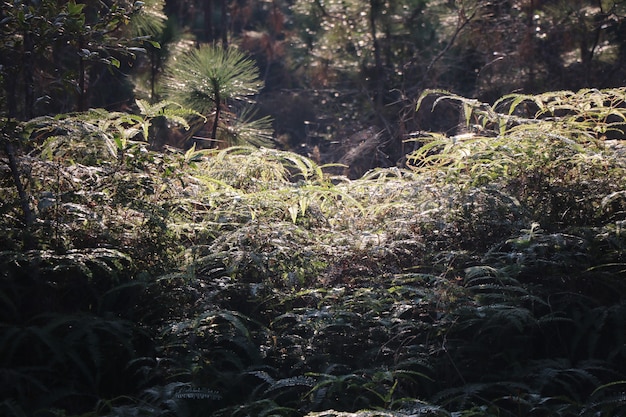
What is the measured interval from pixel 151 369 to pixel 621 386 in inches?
62.7

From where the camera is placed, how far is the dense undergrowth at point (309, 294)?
2377 mm

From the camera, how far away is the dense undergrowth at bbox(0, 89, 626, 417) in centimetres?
238

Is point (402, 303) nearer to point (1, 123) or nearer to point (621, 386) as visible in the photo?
point (621, 386)

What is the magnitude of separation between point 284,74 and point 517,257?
42.6 feet

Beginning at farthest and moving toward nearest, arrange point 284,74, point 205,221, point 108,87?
point 284,74
point 108,87
point 205,221

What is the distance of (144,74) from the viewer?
261 inches

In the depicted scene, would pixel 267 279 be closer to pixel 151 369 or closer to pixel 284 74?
pixel 151 369

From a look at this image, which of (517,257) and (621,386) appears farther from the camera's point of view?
(517,257)

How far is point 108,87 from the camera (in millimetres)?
7379

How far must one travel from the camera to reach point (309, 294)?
2.83 metres

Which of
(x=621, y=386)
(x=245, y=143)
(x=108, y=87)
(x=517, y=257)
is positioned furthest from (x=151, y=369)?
(x=108, y=87)

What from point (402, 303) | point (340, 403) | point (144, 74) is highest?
point (144, 74)

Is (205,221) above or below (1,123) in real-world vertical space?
below

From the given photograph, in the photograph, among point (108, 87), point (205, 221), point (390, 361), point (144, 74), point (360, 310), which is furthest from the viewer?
point (108, 87)
